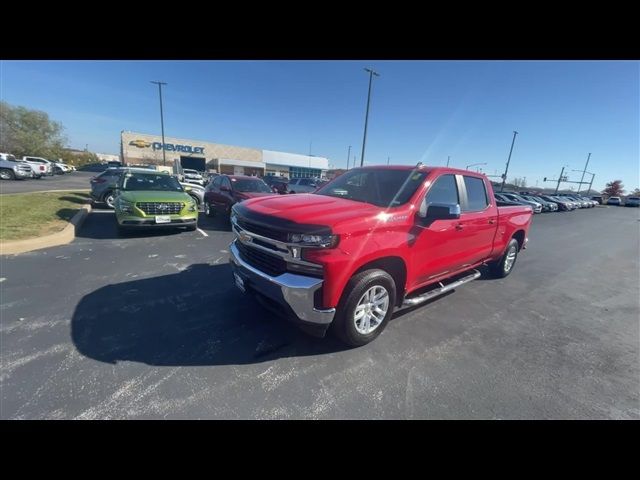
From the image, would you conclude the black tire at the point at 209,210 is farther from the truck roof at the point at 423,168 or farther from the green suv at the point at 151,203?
the truck roof at the point at 423,168

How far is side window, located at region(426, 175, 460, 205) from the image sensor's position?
3.48 metres

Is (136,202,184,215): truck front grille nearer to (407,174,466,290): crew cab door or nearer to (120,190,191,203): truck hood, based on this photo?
(120,190,191,203): truck hood

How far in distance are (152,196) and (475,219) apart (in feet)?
24.1

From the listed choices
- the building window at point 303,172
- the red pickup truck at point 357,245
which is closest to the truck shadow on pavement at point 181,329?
the red pickup truck at point 357,245

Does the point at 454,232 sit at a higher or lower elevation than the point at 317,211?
lower

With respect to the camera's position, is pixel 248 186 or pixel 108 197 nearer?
pixel 248 186

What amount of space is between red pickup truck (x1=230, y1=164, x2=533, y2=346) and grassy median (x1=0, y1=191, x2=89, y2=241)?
19.1 feet

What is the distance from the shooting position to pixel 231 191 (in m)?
9.14

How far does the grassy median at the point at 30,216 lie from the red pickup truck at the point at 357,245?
5.83 m

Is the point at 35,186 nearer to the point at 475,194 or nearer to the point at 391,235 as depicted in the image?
the point at 391,235

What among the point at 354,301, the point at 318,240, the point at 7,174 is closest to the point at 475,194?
the point at 354,301

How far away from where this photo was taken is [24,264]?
4770 millimetres
